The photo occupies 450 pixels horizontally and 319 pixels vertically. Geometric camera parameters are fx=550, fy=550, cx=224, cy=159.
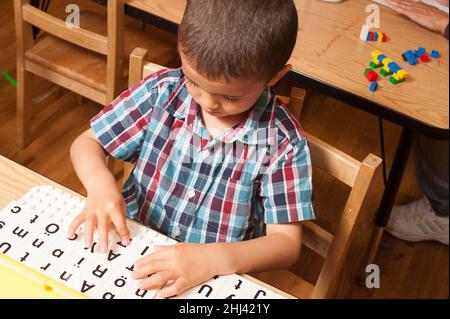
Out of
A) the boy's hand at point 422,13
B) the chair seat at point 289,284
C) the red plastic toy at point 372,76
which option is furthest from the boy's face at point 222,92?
the boy's hand at point 422,13

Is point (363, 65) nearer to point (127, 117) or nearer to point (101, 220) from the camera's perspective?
point (127, 117)

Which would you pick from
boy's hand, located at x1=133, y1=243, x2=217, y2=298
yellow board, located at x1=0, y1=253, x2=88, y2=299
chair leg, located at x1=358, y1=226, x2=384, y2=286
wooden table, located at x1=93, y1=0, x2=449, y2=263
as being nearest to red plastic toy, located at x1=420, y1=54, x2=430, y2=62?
wooden table, located at x1=93, y1=0, x2=449, y2=263

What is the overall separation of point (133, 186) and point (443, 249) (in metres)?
0.48

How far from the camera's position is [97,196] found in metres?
0.65

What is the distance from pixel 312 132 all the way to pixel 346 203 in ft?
2.11

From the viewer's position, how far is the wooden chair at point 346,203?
0.71m

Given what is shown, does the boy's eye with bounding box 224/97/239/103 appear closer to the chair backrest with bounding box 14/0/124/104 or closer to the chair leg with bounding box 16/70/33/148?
the chair backrest with bounding box 14/0/124/104

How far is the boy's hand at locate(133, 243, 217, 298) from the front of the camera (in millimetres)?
530

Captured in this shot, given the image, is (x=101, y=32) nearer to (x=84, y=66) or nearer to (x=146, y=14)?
(x=84, y=66)

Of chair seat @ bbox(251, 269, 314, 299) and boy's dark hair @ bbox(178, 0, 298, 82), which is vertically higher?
boy's dark hair @ bbox(178, 0, 298, 82)

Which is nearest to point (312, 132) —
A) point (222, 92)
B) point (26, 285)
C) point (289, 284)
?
point (289, 284)

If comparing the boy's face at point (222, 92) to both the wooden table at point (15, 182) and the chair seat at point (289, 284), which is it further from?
the chair seat at point (289, 284)

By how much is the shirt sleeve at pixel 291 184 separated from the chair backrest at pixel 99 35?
1.91ft

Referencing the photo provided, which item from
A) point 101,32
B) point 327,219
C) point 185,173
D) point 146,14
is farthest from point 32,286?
point 101,32
